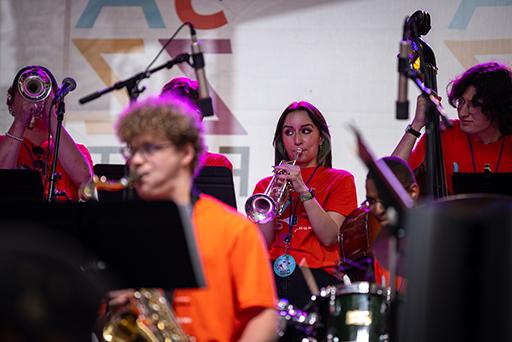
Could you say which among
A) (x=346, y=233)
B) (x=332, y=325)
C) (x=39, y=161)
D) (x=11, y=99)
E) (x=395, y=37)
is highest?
(x=395, y=37)

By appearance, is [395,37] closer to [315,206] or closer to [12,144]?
[315,206]

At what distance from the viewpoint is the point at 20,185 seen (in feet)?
14.3

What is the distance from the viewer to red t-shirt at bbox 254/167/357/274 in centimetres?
505

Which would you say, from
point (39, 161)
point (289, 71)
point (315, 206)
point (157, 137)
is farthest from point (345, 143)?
point (157, 137)

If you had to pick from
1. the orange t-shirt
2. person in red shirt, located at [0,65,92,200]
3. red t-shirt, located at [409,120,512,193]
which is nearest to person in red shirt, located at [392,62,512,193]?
red t-shirt, located at [409,120,512,193]

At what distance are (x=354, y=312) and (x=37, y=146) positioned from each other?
231cm

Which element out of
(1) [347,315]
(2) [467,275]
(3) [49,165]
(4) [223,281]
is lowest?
(1) [347,315]

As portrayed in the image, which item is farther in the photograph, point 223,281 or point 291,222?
point 291,222

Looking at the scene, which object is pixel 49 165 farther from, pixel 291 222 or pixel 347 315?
pixel 347 315

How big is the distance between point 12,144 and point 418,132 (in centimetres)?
229

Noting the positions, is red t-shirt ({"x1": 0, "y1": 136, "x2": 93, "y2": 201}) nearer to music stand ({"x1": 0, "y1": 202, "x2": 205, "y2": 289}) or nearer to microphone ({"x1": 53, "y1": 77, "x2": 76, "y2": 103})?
microphone ({"x1": 53, "y1": 77, "x2": 76, "y2": 103})

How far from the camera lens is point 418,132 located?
5.16 m

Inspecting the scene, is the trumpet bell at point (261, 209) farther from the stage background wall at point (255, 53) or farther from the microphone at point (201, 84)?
the microphone at point (201, 84)

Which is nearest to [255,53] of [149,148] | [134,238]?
[149,148]
